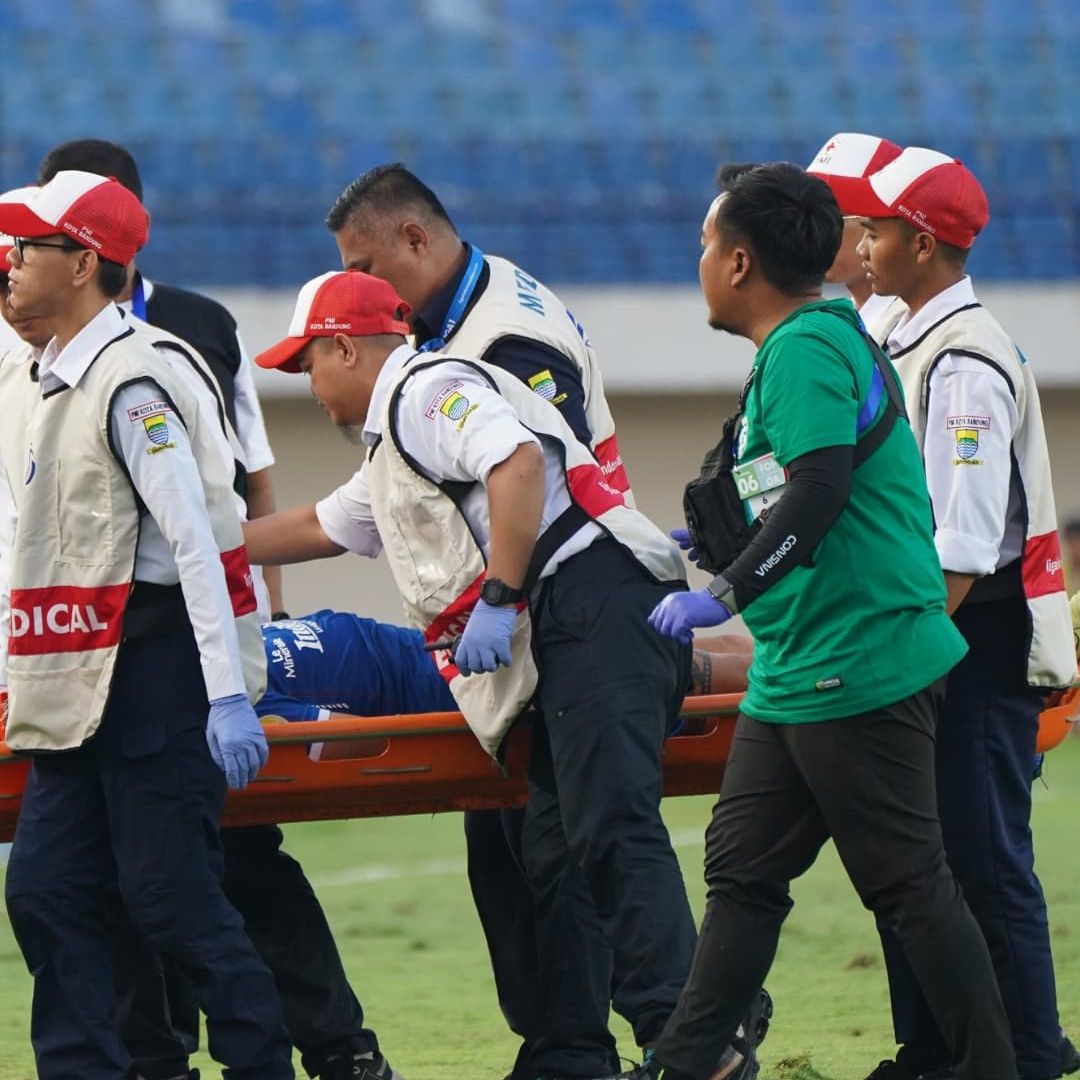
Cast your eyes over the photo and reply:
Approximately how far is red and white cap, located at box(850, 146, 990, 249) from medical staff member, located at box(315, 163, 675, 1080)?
2.40ft

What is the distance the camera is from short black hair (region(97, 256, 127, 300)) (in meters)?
4.08

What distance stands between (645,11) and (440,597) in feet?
33.7

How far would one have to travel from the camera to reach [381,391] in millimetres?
4270

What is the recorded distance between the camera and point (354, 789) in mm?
4406

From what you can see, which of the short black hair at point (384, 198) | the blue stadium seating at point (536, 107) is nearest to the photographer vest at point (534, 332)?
the short black hair at point (384, 198)

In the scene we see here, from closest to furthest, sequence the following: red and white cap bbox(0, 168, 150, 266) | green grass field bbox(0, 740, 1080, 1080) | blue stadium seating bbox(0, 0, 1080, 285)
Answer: red and white cap bbox(0, 168, 150, 266), green grass field bbox(0, 740, 1080, 1080), blue stadium seating bbox(0, 0, 1080, 285)

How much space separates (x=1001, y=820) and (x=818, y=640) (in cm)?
64

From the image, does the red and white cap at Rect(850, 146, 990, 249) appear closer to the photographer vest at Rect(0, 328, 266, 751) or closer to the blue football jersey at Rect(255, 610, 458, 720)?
the photographer vest at Rect(0, 328, 266, 751)

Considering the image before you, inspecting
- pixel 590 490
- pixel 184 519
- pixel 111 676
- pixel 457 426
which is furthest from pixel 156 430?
pixel 590 490

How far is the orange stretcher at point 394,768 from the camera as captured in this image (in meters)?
4.29

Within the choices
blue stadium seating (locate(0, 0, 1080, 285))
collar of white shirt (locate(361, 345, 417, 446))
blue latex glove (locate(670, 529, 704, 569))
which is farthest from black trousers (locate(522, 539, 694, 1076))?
blue stadium seating (locate(0, 0, 1080, 285))

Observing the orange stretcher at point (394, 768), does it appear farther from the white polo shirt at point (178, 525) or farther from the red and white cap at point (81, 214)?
the red and white cap at point (81, 214)

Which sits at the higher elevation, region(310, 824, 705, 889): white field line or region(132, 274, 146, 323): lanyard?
region(132, 274, 146, 323): lanyard

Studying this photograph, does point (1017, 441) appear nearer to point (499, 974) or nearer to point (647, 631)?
point (647, 631)
